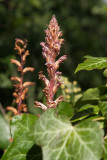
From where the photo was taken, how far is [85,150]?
399 millimetres

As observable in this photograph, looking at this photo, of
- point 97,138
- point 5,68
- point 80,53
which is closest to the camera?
point 97,138

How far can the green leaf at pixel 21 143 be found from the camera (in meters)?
0.48

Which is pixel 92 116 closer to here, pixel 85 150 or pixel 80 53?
pixel 85 150

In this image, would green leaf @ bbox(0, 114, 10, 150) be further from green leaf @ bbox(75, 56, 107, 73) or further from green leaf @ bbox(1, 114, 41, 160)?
green leaf @ bbox(75, 56, 107, 73)

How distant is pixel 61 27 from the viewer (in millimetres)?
3457

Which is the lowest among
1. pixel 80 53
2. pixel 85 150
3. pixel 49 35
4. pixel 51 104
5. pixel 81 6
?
pixel 85 150

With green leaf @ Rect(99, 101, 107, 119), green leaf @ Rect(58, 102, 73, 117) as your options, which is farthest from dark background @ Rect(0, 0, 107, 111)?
green leaf @ Rect(99, 101, 107, 119)

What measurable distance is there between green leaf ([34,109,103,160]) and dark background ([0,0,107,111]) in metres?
0.94

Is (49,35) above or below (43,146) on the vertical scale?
above

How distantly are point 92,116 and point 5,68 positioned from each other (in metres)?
1.43

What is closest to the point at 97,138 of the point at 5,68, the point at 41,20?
the point at 5,68

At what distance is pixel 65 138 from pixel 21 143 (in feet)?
0.41

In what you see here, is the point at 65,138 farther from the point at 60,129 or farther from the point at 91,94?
the point at 91,94

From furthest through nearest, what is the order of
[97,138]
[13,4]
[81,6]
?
[81,6], [13,4], [97,138]
